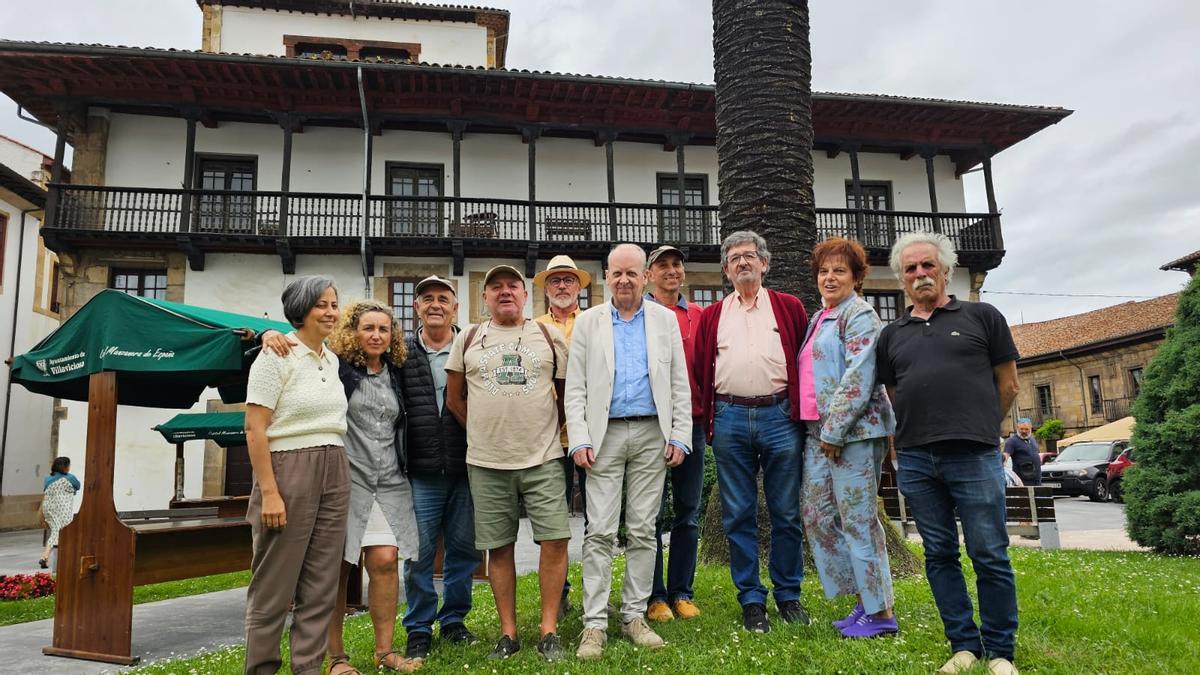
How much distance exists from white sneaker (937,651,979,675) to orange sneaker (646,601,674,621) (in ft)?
4.86

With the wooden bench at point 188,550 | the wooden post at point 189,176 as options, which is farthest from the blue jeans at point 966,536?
the wooden post at point 189,176

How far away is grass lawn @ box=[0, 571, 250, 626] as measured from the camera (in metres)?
6.90

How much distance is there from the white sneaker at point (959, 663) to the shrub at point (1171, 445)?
610cm

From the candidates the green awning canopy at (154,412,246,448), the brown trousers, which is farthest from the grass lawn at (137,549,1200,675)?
the green awning canopy at (154,412,246,448)

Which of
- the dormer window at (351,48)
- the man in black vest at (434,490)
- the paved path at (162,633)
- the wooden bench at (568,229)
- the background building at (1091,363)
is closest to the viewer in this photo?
the man in black vest at (434,490)

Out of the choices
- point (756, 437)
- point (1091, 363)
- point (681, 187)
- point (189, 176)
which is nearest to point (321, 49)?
point (189, 176)

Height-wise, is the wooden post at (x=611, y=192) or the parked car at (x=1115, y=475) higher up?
the wooden post at (x=611, y=192)

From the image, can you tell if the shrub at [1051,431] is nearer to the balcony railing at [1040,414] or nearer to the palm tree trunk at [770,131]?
the balcony railing at [1040,414]

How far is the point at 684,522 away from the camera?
414cm

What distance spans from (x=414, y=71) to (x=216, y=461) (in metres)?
9.50

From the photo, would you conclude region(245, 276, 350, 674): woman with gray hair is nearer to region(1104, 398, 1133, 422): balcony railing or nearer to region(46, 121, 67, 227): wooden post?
region(46, 121, 67, 227): wooden post

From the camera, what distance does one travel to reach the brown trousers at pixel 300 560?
3283 mm

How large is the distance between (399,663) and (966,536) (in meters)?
2.68

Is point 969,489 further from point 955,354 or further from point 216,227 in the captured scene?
point 216,227
